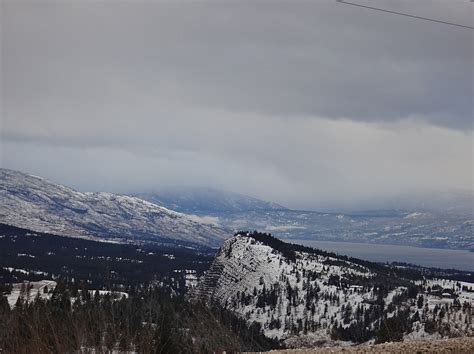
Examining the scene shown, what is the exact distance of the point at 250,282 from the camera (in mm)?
172875

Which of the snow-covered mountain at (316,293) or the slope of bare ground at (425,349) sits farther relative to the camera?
the snow-covered mountain at (316,293)

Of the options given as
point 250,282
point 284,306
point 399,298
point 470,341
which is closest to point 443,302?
point 399,298

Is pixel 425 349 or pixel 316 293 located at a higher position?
pixel 425 349

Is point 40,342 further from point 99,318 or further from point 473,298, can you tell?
point 473,298

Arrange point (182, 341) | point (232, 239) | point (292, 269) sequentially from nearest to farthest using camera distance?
point (182, 341)
point (292, 269)
point (232, 239)

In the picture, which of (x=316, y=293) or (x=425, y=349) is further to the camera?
(x=316, y=293)

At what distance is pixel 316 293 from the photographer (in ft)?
525

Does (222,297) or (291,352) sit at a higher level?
(291,352)

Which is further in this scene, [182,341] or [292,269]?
[292,269]

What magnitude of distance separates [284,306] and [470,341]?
14456cm

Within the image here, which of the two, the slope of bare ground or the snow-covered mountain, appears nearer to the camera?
the slope of bare ground

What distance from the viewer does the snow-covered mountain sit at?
133125mm

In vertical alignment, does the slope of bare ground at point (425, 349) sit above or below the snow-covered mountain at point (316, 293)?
above

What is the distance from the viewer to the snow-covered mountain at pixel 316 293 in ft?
437
